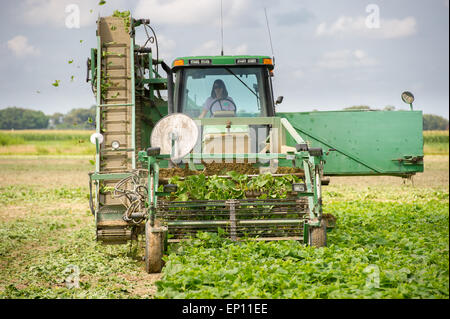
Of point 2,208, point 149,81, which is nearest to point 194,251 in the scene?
point 149,81

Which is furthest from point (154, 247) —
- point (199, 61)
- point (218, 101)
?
point (199, 61)

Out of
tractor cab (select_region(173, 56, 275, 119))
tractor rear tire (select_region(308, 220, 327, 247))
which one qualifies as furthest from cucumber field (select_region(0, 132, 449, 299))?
tractor cab (select_region(173, 56, 275, 119))

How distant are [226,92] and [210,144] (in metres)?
1.09

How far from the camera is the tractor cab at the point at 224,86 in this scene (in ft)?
28.6

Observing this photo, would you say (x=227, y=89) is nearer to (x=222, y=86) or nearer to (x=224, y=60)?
(x=222, y=86)

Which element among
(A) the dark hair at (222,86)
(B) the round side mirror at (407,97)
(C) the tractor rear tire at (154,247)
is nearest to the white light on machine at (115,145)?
(A) the dark hair at (222,86)

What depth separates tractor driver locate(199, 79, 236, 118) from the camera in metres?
8.70

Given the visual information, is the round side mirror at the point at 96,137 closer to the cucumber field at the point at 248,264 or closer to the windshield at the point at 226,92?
the windshield at the point at 226,92

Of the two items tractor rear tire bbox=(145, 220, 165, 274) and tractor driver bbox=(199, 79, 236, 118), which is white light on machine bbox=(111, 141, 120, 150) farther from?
tractor rear tire bbox=(145, 220, 165, 274)

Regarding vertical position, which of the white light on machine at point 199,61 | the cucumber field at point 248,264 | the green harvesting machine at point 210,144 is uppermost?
the white light on machine at point 199,61

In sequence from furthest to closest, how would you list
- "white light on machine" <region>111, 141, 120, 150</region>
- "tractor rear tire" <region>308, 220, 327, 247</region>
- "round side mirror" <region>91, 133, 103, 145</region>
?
"white light on machine" <region>111, 141, 120, 150</region> → "round side mirror" <region>91, 133, 103, 145</region> → "tractor rear tire" <region>308, 220, 327, 247</region>

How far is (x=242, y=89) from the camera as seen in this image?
8789 mm

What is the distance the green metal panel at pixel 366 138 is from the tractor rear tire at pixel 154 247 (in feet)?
11.0
